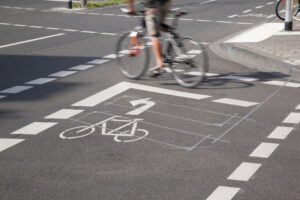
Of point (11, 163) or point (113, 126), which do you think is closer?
point (11, 163)

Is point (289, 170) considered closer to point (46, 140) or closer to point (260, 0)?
point (46, 140)

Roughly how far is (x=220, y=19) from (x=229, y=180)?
14.9 meters

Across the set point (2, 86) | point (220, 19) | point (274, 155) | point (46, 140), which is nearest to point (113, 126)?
point (46, 140)

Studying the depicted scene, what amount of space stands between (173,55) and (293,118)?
2.42 meters

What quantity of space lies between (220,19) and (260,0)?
32.1 ft

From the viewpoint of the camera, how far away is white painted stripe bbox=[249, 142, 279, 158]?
20.1 ft

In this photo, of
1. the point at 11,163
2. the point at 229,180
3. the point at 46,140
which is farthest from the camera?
the point at 46,140

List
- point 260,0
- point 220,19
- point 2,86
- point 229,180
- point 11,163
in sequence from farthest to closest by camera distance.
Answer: point 260,0, point 220,19, point 2,86, point 11,163, point 229,180

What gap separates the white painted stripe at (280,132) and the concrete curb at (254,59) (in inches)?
118

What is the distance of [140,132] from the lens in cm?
698

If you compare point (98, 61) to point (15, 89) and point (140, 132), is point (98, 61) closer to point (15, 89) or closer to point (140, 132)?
point (15, 89)

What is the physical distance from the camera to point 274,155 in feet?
20.1

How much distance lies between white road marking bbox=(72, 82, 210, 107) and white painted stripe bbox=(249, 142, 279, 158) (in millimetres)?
2263

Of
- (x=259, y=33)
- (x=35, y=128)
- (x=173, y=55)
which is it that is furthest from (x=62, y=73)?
(x=259, y=33)
